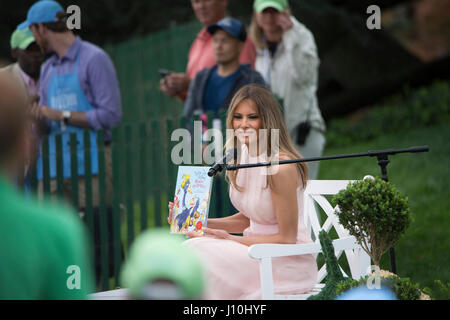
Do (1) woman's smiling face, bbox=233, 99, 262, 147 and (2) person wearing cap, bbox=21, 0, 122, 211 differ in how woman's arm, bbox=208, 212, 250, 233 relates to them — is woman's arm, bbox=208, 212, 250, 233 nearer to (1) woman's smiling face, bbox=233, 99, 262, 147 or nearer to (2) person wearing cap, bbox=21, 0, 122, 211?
(1) woman's smiling face, bbox=233, 99, 262, 147

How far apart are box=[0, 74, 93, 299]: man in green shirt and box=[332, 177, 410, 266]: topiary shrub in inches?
67.6

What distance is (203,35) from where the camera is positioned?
6.11m

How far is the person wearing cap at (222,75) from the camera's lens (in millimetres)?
5473

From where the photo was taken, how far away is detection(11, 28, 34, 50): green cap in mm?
5889

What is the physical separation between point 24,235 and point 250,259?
2.09 metres

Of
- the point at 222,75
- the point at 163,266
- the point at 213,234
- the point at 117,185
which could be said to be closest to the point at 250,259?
the point at 213,234

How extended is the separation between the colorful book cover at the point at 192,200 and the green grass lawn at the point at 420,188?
165 cm

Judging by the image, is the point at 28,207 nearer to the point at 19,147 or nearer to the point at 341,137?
the point at 19,147

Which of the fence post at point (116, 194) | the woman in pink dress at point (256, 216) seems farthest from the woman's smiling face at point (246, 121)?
the fence post at point (116, 194)

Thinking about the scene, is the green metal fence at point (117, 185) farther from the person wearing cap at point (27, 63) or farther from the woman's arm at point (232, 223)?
the woman's arm at point (232, 223)

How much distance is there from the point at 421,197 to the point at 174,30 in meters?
4.85

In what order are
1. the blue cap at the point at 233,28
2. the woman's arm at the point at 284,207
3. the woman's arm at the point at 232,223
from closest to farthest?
1. the woman's arm at the point at 284,207
2. the woman's arm at the point at 232,223
3. the blue cap at the point at 233,28

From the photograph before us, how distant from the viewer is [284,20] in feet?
19.1
